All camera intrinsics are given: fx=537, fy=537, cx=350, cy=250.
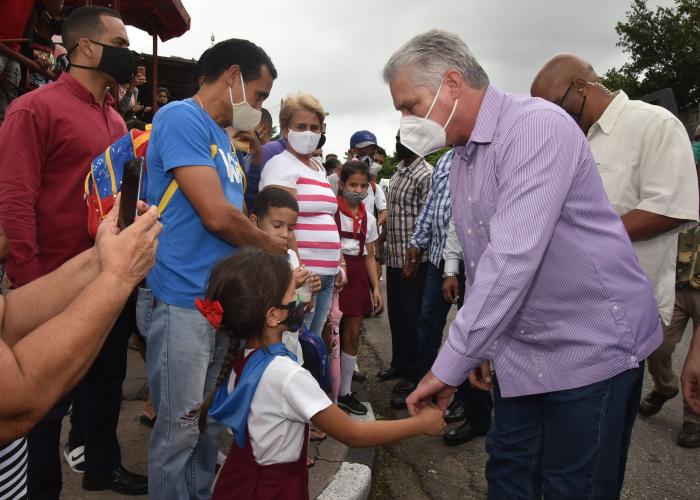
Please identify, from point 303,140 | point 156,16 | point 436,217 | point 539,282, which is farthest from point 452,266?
point 156,16

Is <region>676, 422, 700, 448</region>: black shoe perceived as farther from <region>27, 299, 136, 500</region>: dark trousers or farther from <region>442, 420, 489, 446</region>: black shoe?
<region>27, 299, 136, 500</region>: dark trousers

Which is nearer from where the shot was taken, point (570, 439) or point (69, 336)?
point (69, 336)

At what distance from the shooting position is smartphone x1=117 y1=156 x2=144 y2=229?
1613 millimetres

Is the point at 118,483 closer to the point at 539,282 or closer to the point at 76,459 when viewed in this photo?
the point at 76,459

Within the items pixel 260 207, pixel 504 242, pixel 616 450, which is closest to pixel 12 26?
pixel 260 207

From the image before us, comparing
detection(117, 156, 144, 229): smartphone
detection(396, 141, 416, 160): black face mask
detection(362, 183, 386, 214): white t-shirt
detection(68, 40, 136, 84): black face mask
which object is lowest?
detection(362, 183, 386, 214): white t-shirt

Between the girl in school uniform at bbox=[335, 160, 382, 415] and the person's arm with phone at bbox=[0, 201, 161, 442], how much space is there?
3.15 m

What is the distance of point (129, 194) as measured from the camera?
163 cm

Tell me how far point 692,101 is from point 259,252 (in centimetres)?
3293

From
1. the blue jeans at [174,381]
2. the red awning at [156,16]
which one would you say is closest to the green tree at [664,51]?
the red awning at [156,16]

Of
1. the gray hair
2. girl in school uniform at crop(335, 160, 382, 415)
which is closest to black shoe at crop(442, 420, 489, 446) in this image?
girl in school uniform at crop(335, 160, 382, 415)

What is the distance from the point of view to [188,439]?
2.39 m

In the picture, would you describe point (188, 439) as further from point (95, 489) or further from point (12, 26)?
point (12, 26)

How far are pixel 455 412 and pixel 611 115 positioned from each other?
2641 millimetres
